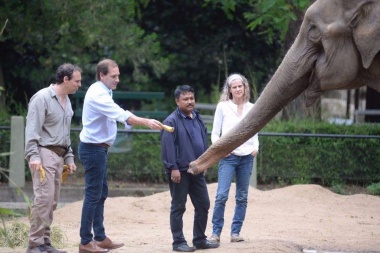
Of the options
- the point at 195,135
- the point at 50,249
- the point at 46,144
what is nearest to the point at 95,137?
the point at 46,144

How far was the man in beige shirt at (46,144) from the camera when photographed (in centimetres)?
A: 999

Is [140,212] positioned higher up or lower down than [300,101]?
lower down

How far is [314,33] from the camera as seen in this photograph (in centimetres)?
851

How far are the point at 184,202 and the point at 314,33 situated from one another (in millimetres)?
2812

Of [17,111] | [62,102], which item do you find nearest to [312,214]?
[62,102]

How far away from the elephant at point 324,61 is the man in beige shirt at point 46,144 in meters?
1.98

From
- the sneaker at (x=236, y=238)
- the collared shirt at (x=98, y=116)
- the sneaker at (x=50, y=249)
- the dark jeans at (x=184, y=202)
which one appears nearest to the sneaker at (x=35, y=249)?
the sneaker at (x=50, y=249)

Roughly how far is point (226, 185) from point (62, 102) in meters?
2.19

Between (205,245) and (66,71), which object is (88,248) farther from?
(66,71)

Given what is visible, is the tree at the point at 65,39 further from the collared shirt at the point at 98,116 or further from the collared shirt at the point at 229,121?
the collared shirt at the point at 98,116

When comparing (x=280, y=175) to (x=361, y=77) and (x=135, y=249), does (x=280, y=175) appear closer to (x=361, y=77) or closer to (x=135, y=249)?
(x=135, y=249)

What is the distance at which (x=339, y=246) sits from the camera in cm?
1159

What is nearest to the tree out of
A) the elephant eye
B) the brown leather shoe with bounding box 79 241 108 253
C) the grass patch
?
the grass patch

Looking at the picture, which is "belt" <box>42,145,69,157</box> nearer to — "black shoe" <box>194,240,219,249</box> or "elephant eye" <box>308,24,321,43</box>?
"black shoe" <box>194,240,219,249</box>
